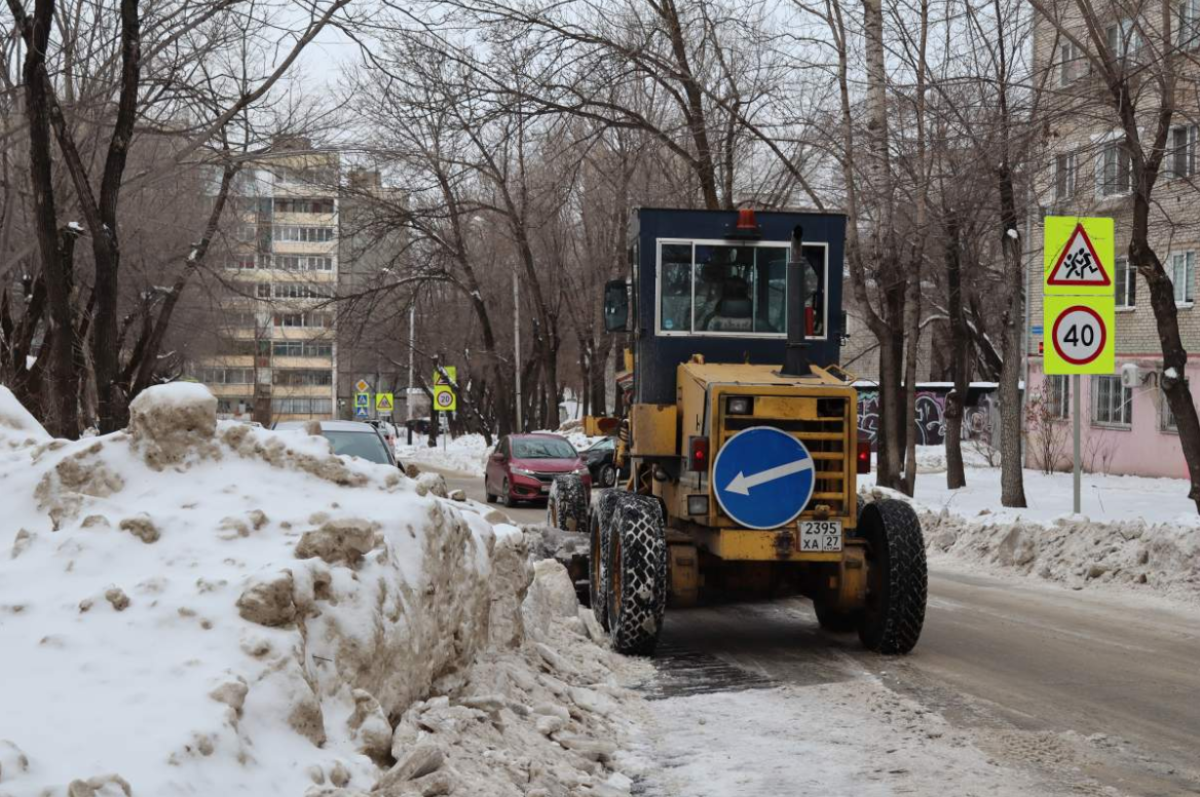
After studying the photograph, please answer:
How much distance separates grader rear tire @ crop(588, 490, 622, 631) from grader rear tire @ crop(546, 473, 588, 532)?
10.3 feet

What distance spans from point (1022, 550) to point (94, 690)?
40.7 ft

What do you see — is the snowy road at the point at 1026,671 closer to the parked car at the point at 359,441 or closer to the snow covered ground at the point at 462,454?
the parked car at the point at 359,441

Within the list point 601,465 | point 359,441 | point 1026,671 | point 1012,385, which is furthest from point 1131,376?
point 1026,671

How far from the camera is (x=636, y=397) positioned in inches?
430

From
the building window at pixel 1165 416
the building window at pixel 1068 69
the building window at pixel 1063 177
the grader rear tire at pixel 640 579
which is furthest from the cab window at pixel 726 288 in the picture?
the building window at pixel 1165 416

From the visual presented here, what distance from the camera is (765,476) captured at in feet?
30.5

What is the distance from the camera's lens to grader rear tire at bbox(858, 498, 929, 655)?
9.41 metres

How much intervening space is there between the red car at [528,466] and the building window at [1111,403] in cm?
1400

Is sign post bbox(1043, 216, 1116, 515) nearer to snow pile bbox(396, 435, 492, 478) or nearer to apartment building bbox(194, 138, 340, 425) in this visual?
apartment building bbox(194, 138, 340, 425)

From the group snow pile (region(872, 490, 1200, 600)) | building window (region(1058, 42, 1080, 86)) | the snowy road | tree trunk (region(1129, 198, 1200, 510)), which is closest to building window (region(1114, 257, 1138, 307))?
building window (region(1058, 42, 1080, 86))

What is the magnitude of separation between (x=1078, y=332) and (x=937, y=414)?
3538 centimetres

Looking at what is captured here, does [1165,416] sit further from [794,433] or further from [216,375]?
[216,375]

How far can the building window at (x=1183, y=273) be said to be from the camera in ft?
105

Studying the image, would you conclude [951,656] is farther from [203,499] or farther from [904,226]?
[904,226]
